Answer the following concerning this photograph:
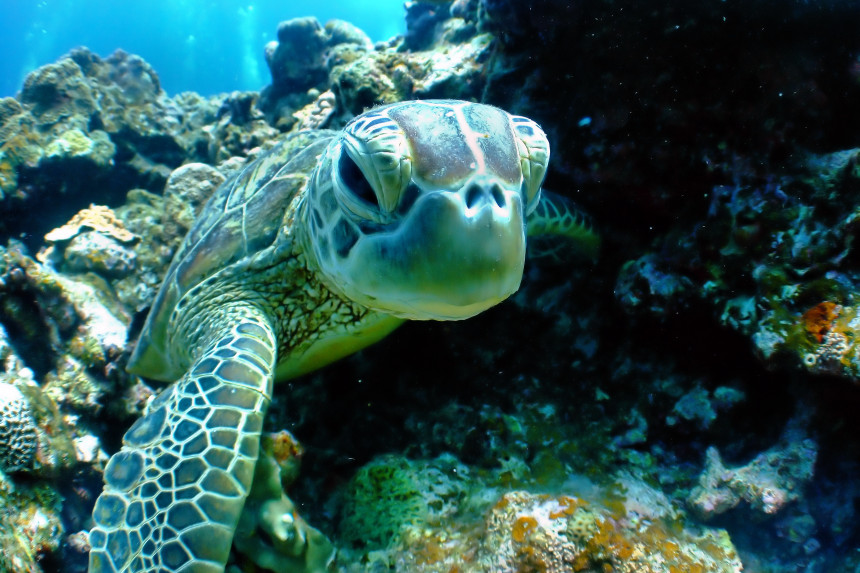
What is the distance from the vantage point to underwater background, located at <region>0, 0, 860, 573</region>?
1.80 metres

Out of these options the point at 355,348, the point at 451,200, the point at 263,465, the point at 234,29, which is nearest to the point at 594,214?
the point at 355,348

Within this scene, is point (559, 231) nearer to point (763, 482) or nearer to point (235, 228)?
point (763, 482)

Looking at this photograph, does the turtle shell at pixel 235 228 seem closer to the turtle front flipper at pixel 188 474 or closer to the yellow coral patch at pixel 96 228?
the turtle front flipper at pixel 188 474

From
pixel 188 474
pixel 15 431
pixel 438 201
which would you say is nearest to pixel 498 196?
pixel 438 201

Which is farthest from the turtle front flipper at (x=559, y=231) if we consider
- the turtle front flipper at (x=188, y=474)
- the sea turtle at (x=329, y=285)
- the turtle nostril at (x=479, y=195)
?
the turtle front flipper at (x=188, y=474)

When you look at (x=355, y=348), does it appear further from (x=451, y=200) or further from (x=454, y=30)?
(x=454, y=30)

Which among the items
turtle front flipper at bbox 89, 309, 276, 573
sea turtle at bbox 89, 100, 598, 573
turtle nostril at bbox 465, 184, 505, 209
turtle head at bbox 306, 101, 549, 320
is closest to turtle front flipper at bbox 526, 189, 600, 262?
sea turtle at bbox 89, 100, 598, 573

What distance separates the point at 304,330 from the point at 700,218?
2114 millimetres

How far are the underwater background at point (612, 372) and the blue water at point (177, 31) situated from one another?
187ft

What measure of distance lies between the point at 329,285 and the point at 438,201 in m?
1.10

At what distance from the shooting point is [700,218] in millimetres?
2293

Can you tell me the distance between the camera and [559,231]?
254cm

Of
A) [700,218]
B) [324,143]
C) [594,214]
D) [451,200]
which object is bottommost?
[594,214]

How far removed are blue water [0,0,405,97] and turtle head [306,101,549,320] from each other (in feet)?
192
